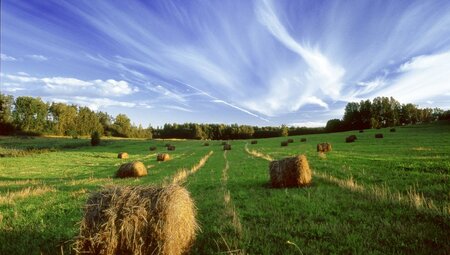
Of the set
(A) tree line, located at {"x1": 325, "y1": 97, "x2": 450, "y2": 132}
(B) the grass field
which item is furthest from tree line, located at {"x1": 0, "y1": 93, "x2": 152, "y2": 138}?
(B) the grass field

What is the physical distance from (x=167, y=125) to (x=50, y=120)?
201 ft

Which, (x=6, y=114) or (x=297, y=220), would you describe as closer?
(x=297, y=220)

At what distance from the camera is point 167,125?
17175 cm

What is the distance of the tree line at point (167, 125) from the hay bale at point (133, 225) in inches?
4660

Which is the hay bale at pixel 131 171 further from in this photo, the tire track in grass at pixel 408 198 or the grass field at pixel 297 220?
the tire track in grass at pixel 408 198

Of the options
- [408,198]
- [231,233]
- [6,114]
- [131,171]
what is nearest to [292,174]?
[408,198]

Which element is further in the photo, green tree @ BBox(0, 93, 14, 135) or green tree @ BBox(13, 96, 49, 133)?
green tree @ BBox(13, 96, 49, 133)

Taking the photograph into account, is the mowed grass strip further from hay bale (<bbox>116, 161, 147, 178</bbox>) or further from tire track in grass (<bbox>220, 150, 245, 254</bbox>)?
hay bale (<bbox>116, 161, 147, 178</bbox>)

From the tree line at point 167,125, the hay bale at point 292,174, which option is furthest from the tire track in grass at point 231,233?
the tree line at point 167,125

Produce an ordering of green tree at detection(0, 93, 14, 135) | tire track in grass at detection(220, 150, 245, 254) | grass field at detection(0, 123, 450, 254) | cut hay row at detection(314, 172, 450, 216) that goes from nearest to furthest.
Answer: tire track in grass at detection(220, 150, 245, 254) → grass field at detection(0, 123, 450, 254) → cut hay row at detection(314, 172, 450, 216) → green tree at detection(0, 93, 14, 135)

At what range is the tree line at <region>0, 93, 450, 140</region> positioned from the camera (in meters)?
112

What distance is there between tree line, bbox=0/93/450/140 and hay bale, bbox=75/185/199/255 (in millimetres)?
118352

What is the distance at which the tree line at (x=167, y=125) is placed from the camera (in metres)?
112

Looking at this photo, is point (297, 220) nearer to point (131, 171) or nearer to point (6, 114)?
point (131, 171)
